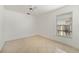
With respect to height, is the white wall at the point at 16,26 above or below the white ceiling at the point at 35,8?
below

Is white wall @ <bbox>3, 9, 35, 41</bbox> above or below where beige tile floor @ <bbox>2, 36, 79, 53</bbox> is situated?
above

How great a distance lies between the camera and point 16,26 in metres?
1.66

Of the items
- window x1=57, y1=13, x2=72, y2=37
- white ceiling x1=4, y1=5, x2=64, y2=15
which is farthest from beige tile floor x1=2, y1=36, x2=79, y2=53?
white ceiling x1=4, y1=5, x2=64, y2=15

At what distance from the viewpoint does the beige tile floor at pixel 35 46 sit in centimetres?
165

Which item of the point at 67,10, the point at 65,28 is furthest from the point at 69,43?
the point at 67,10

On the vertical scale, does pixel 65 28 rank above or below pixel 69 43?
above

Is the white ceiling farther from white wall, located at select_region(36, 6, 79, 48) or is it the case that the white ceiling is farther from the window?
the window

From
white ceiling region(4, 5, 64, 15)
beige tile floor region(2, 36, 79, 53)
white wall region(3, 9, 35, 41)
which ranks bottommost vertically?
beige tile floor region(2, 36, 79, 53)

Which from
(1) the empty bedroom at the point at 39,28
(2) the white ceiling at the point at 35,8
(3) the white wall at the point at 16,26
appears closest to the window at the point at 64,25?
(1) the empty bedroom at the point at 39,28

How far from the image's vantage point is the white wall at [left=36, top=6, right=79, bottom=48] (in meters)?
1.64

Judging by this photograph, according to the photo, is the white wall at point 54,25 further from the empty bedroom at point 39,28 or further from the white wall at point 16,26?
the white wall at point 16,26

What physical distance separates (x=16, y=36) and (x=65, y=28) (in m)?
0.71

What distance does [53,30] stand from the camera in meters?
1.70
